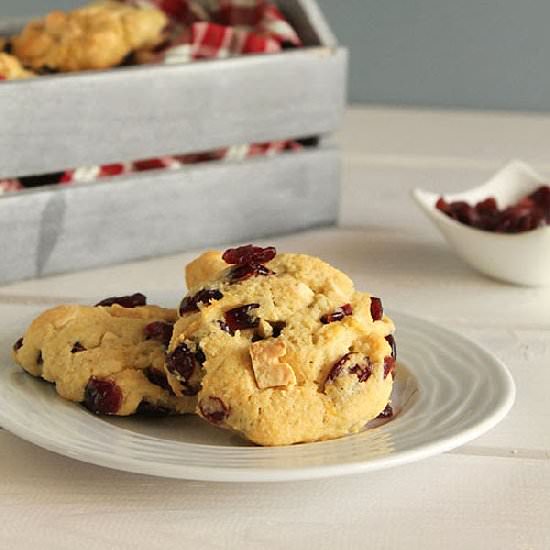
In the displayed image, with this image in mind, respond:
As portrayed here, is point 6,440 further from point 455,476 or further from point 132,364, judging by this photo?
point 455,476

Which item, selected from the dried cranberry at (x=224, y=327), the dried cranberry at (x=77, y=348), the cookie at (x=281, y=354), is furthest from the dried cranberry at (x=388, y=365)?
the dried cranberry at (x=77, y=348)

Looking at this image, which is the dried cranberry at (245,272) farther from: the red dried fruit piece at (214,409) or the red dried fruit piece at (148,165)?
the red dried fruit piece at (148,165)

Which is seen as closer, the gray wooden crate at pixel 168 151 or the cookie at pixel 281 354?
the cookie at pixel 281 354

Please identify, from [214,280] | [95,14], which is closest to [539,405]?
[214,280]

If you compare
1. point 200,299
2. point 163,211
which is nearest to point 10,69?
point 163,211

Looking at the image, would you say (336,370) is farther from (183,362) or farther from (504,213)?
(504,213)

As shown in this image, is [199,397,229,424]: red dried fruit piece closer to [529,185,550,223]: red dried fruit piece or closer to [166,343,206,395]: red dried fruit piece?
[166,343,206,395]: red dried fruit piece
